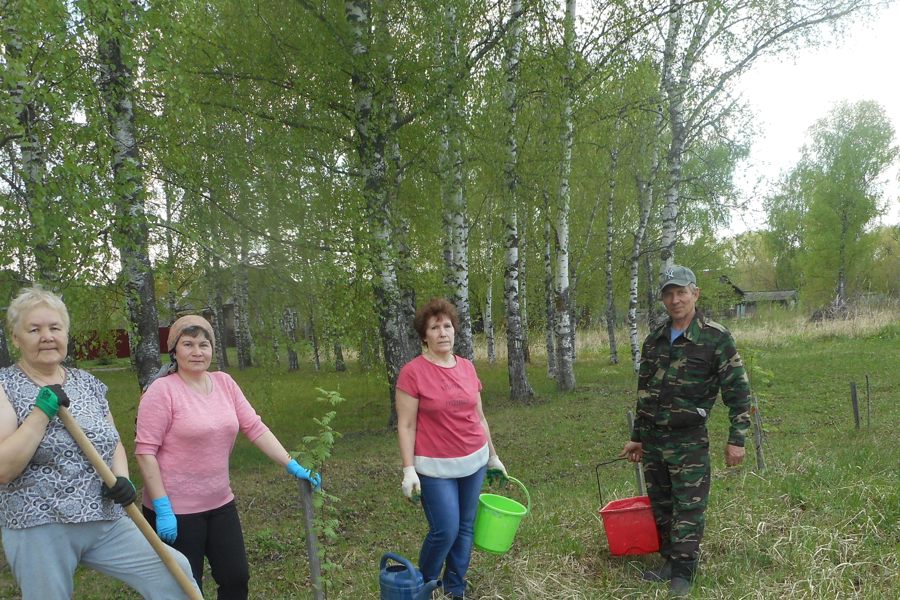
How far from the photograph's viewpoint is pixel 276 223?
8.23 m

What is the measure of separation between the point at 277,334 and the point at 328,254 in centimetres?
117

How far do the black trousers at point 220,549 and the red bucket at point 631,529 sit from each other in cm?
210

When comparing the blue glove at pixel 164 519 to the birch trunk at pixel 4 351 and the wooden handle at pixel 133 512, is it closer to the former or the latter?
the wooden handle at pixel 133 512

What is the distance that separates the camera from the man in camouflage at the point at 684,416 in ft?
11.8

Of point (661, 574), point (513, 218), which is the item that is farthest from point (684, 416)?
point (513, 218)

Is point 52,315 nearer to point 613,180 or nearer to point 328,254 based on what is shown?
point 328,254

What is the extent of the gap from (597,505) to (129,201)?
4883 mm

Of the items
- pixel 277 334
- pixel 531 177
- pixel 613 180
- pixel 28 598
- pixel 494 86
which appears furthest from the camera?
pixel 613 180

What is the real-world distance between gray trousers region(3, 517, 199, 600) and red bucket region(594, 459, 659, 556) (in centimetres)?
240

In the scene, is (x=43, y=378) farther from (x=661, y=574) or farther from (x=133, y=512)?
(x=661, y=574)

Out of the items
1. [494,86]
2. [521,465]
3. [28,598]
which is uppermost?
[494,86]

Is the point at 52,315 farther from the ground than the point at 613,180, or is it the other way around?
the point at 613,180

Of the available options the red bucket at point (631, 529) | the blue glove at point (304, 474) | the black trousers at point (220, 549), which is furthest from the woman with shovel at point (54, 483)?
the red bucket at point (631, 529)

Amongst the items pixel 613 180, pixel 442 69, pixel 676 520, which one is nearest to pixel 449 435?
pixel 676 520
